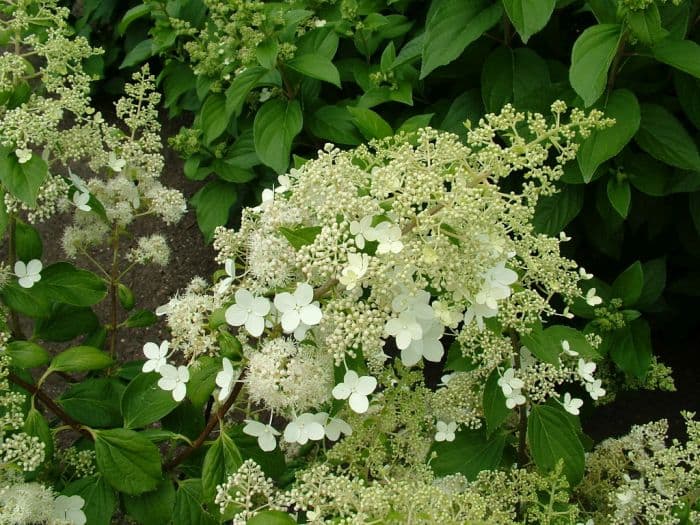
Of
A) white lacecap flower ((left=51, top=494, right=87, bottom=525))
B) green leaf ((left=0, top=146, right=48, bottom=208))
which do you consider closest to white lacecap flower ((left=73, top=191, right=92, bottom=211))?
green leaf ((left=0, top=146, right=48, bottom=208))

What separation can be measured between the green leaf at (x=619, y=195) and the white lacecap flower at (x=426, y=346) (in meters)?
1.20

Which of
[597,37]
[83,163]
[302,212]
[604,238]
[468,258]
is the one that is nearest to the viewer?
[468,258]

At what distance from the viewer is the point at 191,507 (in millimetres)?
1727

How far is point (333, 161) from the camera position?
4.64 feet

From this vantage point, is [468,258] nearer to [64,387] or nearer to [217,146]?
[217,146]

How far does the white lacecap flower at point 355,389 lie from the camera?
131cm

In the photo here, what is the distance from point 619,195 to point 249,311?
151 cm

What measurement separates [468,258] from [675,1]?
3.45 feet

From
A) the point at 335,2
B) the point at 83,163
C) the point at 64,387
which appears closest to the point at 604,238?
the point at 335,2

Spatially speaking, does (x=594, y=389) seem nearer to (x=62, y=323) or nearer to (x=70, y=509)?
(x=70, y=509)

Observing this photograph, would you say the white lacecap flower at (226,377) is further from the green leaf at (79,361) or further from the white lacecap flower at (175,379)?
the green leaf at (79,361)

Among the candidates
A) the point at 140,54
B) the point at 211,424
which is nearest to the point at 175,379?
the point at 211,424

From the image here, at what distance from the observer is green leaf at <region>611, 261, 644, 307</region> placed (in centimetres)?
239

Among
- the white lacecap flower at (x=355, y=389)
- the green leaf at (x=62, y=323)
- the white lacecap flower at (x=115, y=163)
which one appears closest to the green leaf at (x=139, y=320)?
the green leaf at (x=62, y=323)
